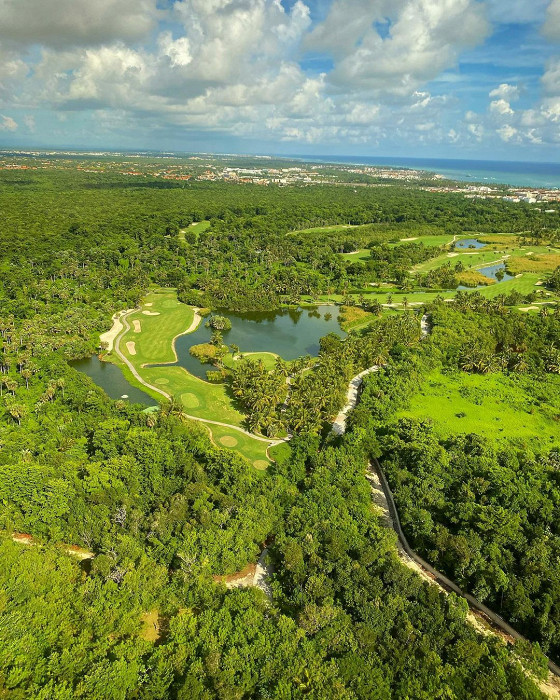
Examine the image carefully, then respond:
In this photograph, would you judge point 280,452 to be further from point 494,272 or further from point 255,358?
point 494,272

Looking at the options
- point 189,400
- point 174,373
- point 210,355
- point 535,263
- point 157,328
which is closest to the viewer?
point 189,400

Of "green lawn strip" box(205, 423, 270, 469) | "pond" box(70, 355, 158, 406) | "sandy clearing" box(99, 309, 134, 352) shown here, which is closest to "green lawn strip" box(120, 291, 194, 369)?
"sandy clearing" box(99, 309, 134, 352)

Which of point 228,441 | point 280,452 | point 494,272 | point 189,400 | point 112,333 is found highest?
point 494,272

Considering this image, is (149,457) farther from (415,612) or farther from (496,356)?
(496,356)

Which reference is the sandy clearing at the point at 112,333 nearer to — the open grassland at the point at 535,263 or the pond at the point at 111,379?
the pond at the point at 111,379

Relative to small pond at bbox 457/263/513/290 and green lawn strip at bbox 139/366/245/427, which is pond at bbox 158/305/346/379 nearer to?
green lawn strip at bbox 139/366/245/427

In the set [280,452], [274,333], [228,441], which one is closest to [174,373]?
[228,441]
